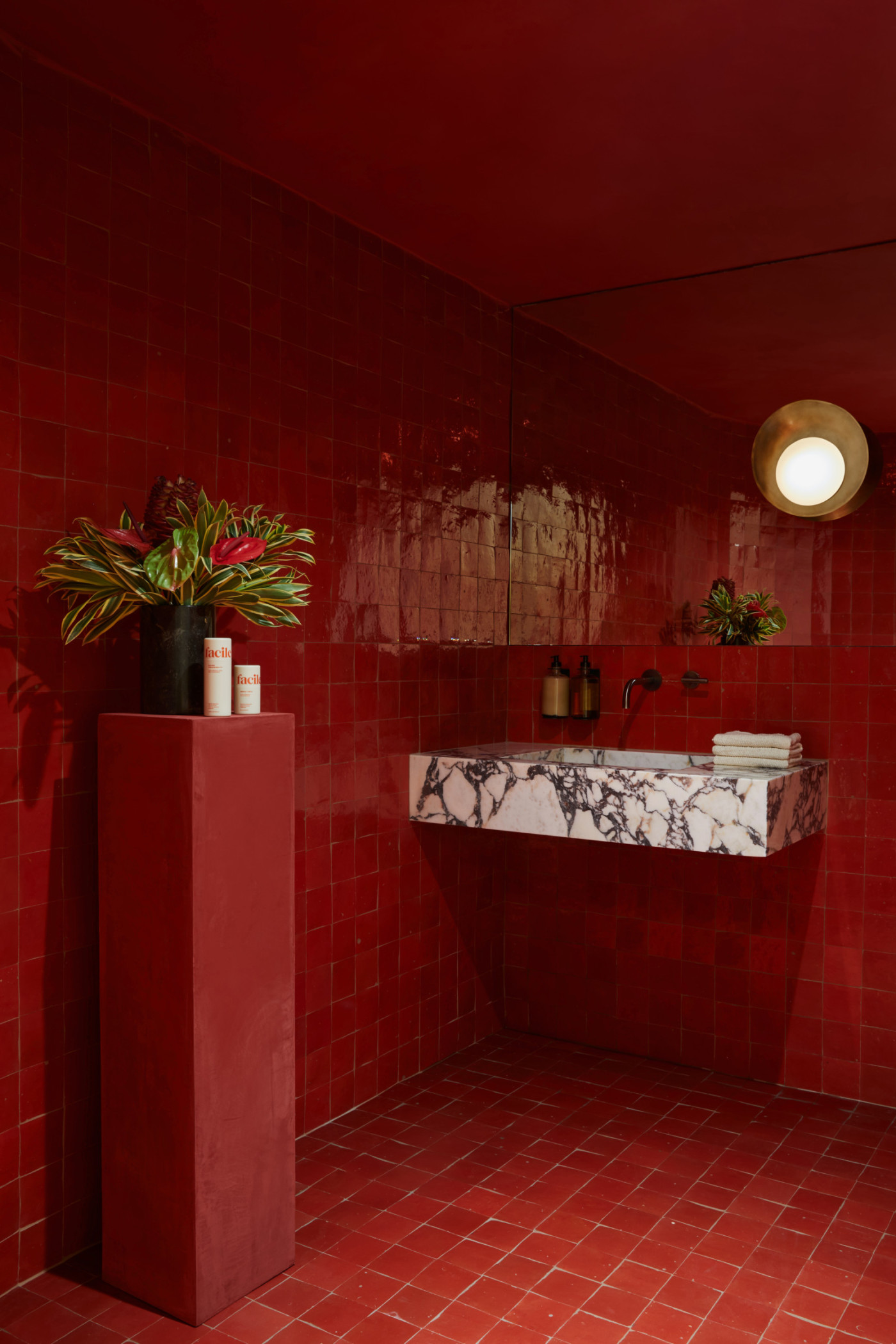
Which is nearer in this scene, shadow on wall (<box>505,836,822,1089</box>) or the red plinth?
the red plinth

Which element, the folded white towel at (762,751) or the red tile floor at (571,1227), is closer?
the red tile floor at (571,1227)

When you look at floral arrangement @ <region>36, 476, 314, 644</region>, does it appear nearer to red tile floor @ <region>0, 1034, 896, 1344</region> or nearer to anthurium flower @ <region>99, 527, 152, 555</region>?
anthurium flower @ <region>99, 527, 152, 555</region>

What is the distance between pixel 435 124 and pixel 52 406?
112cm

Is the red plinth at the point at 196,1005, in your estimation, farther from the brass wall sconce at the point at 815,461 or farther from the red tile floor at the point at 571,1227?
the brass wall sconce at the point at 815,461

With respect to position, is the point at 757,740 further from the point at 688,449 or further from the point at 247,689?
the point at 247,689

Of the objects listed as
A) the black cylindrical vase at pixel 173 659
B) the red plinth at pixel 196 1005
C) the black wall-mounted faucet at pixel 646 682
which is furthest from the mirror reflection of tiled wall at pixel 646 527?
the black cylindrical vase at pixel 173 659

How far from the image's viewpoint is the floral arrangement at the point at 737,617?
127 inches

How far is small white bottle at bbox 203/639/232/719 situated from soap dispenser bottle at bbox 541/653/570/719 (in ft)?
5.53

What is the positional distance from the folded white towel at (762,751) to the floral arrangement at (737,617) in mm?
374

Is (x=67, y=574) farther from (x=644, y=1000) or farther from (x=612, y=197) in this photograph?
(x=644, y=1000)

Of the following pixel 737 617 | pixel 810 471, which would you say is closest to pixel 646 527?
pixel 737 617

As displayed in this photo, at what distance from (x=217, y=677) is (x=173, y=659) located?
0.10 m

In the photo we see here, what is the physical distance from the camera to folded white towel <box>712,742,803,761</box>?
299cm

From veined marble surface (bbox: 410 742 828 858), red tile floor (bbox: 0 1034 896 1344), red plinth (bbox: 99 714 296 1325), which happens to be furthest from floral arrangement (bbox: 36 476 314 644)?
red tile floor (bbox: 0 1034 896 1344)
